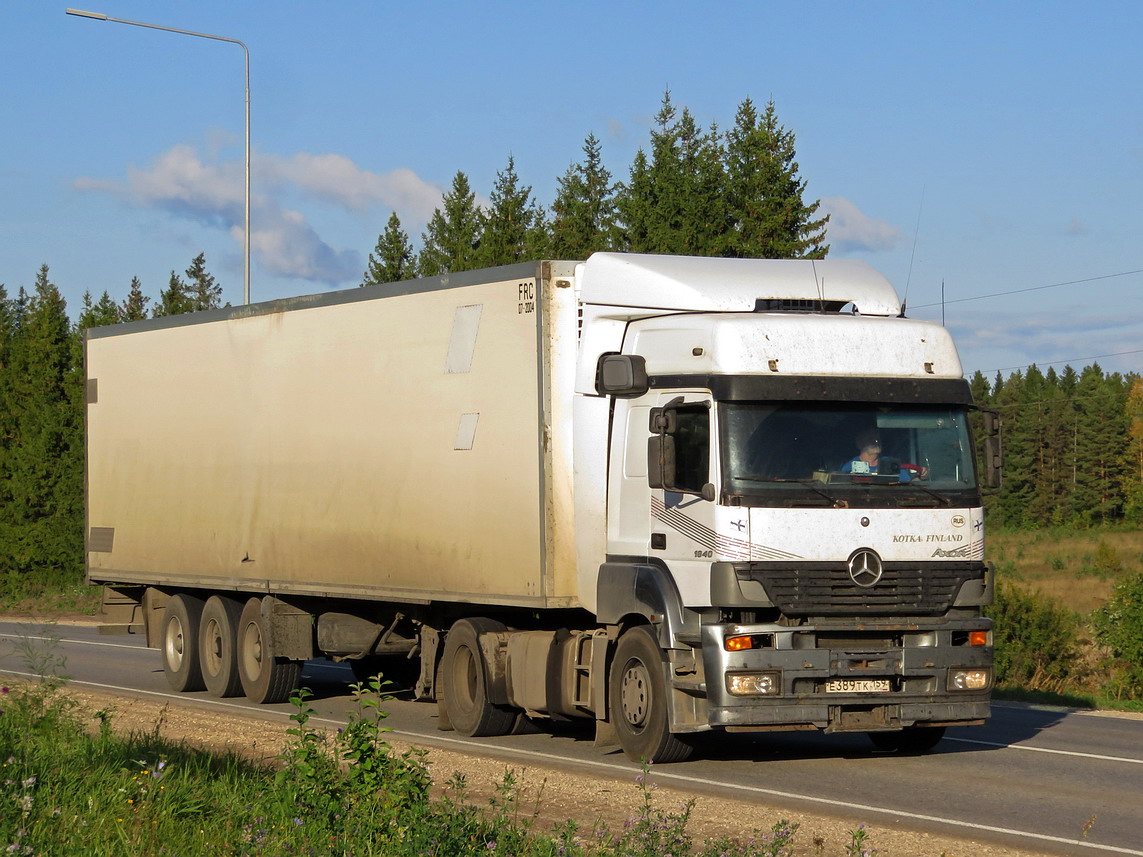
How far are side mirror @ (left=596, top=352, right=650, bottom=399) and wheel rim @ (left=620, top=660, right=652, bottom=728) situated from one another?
6.89 ft

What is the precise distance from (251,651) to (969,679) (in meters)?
8.84

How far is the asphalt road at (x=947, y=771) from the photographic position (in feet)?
32.7

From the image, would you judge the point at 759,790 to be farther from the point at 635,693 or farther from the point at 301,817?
the point at 301,817

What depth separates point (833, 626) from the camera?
11.8 m

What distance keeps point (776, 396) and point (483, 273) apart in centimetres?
→ 341

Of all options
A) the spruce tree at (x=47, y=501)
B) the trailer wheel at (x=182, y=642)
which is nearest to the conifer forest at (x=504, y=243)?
the spruce tree at (x=47, y=501)

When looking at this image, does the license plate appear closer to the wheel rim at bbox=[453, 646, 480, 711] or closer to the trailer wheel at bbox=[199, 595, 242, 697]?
the wheel rim at bbox=[453, 646, 480, 711]

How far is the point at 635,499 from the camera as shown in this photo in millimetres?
12695

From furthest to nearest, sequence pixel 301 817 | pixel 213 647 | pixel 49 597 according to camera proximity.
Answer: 1. pixel 49 597
2. pixel 213 647
3. pixel 301 817

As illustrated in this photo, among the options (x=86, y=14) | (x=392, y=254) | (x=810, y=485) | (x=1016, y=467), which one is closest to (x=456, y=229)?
(x=392, y=254)

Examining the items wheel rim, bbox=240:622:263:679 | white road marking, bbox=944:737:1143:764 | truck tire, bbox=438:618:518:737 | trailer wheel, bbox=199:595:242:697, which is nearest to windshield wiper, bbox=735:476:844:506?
white road marking, bbox=944:737:1143:764

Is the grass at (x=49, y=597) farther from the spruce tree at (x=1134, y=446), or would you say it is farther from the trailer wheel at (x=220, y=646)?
the spruce tree at (x=1134, y=446)

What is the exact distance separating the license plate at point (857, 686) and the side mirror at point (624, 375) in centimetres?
266

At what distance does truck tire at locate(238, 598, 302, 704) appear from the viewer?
57.9ft
